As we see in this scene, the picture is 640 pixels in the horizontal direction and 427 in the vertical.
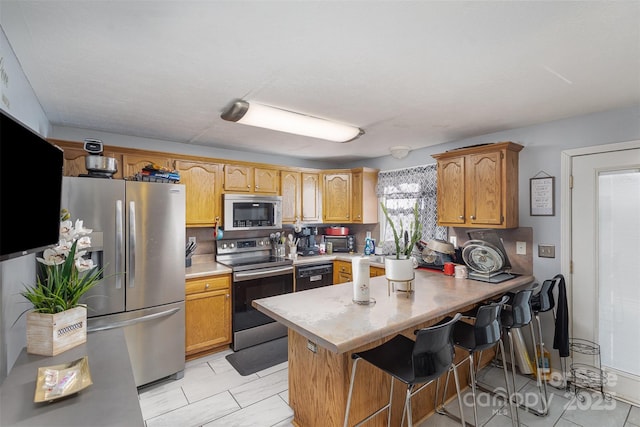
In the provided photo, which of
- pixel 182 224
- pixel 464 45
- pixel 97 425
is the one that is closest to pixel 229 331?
pixel 182 224

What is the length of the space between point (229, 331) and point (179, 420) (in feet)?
3.58

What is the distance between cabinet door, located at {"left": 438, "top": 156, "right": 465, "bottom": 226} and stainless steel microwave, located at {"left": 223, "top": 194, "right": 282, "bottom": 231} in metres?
1.98

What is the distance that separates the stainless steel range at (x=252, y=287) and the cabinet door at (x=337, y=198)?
1.11 m

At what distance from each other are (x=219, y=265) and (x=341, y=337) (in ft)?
7.73

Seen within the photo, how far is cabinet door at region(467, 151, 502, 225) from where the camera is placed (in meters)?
2.82

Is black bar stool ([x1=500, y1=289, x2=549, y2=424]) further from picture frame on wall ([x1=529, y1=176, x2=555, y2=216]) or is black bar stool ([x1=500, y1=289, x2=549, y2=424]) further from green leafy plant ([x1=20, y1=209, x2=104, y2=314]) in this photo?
green leafy plant ([x1=20, y1=209, x2=104, y2=314])

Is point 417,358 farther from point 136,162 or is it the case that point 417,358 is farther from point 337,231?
point 337,231

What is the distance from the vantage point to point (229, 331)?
3.23 metres

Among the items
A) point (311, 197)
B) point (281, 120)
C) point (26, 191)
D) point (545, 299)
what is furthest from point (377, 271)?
point (26, 191)

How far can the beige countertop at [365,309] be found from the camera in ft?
5.07

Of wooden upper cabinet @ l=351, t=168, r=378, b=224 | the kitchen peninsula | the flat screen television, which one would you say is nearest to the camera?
the flat screen television

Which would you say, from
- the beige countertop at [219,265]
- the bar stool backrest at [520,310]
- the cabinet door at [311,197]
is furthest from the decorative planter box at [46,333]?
the cabinet door at [311,197]

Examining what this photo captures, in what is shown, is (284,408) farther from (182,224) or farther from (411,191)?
(411,191)

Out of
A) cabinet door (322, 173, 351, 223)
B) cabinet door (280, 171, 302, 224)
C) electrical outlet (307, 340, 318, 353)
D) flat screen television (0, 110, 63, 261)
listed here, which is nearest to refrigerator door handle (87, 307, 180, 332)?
flat screen television (0, 110, 63, 261)
